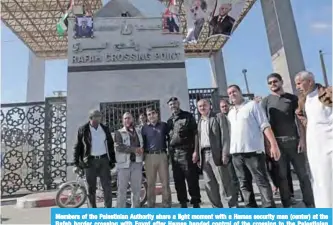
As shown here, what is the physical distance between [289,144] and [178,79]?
15.5ft

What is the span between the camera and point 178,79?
25.9ft

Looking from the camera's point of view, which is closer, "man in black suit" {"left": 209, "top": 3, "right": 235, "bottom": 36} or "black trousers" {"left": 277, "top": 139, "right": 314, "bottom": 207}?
"black trousers" {"left": 277, "top": 139, "right": 314, "bottom": 207}

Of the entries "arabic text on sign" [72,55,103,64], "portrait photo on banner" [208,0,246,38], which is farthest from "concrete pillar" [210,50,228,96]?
"arabic text on sign" [72,55,103,64]

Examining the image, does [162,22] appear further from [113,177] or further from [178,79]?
[113,177]

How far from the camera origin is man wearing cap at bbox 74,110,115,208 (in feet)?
12.6

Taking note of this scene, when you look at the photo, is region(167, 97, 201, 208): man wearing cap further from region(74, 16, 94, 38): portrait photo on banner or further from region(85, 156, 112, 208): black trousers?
region(74, 16, 94, 38): portrait photo on banner

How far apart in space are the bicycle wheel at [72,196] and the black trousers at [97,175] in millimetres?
737

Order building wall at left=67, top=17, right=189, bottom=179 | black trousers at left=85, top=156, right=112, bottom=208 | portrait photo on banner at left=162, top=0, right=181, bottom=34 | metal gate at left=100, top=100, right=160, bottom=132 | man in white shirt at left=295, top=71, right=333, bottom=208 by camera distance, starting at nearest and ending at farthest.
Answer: man in white shirt at left=295, top=71, right=333, bottom=208 → black trousers at left=85, top=156, right=112, bottom=208 → metal gate at left=100, top=100, right=160, bottom=132 → building wall at left=67, top=17, right=189, bottom=179 → portrait photo on banner at left=162, top=0, right=181, bottom=34

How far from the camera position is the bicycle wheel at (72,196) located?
4562 millimetres

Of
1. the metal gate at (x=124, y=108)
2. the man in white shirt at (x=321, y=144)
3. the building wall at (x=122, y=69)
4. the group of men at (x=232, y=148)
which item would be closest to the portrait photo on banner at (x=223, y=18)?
the building wall at (x=122, y=69)

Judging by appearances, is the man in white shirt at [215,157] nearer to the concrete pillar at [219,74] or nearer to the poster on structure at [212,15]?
the poster on structure at [212,15]

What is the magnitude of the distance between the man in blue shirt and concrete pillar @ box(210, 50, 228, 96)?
11872 mm
